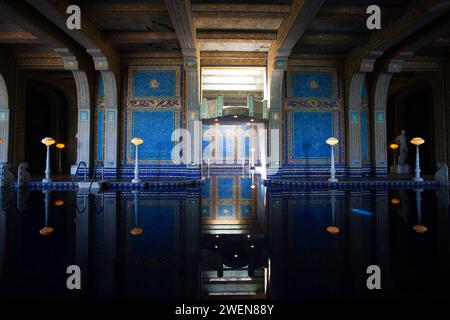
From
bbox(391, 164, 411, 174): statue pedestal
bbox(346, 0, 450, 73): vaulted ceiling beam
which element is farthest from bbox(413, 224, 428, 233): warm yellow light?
bbox(391, 164, 411, 174): statue pedestal

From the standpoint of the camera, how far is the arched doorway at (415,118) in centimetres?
1456

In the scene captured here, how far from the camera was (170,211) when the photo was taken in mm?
4344

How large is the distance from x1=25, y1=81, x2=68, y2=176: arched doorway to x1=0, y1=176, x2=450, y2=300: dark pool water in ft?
40.3

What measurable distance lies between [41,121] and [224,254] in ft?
52.3

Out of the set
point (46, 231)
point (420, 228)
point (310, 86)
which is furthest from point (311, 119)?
point (46, 231)

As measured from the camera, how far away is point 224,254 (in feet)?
7.97

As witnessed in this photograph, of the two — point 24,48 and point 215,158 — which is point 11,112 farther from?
point 215,158

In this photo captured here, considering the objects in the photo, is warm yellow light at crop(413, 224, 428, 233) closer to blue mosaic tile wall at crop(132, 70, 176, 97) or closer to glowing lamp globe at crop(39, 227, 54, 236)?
glowing lamp globe at crop(39, 227, 54, 236)

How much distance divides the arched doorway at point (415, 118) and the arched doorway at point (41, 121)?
1768 centimetres

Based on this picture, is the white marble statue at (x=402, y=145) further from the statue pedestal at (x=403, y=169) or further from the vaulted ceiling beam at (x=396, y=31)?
the vaulted ceiling beam at (x=396, y=31)

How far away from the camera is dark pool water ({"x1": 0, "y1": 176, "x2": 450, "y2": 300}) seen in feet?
5.39

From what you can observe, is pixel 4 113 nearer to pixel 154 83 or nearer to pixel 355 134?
pixel 154 83

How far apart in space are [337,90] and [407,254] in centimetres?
974

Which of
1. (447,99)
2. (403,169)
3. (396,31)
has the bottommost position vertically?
(403,169)
